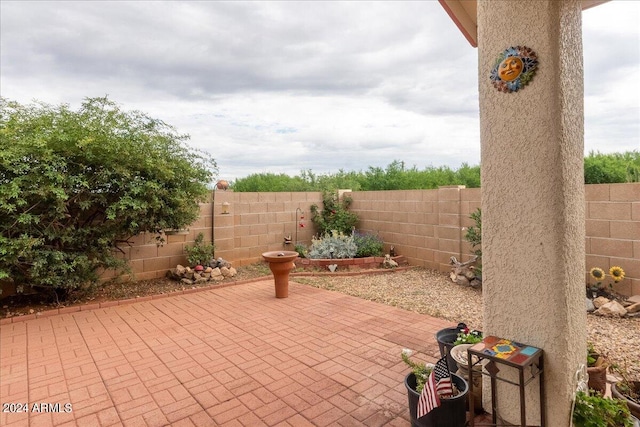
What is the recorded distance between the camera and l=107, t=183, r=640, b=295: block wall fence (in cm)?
418

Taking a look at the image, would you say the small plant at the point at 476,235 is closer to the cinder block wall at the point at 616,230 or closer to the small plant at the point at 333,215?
the cinder block wall at the point at 616,230

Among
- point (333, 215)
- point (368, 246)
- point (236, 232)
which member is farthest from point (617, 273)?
point (236, 232)

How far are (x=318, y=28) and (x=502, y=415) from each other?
238 inches

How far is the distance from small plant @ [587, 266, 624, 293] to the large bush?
5855 mm

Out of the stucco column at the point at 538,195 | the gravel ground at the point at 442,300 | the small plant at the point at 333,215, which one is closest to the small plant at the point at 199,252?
the gravel ground at the point at 442,300

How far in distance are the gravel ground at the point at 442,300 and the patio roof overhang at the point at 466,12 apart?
2933 mm

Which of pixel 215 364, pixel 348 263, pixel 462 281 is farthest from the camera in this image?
pixel 348 263

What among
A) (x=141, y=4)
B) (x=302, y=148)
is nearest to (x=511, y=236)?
(x=141, y=4)

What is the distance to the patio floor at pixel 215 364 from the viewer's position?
230 centimetres

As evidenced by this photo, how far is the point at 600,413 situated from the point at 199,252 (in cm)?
578

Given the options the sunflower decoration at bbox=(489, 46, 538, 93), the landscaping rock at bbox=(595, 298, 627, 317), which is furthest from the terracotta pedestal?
the landscaping rock at bbox=(595, 298, 627, 317)

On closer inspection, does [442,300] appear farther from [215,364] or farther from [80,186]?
[80,186]

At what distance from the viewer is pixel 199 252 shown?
243 inches

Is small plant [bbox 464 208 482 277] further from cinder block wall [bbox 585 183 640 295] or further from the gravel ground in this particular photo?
cinder block wall [bbox 585 183 640 295]
